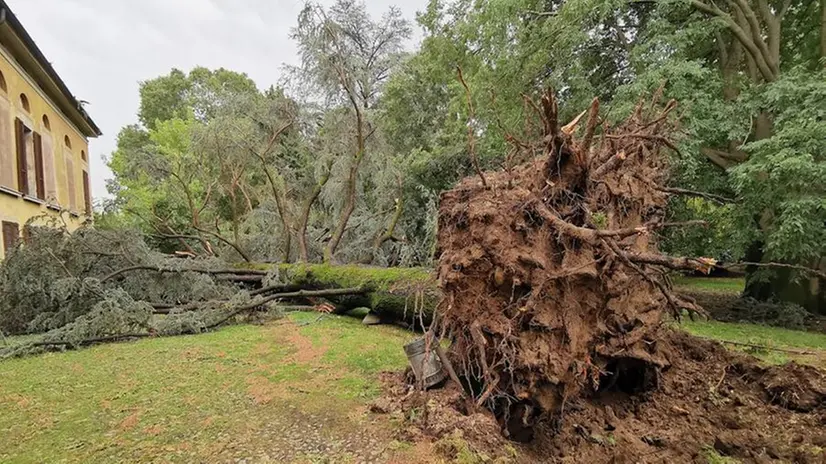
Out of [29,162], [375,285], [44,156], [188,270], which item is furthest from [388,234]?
[44,156]

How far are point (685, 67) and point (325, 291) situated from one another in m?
7.05

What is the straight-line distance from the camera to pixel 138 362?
16.1 feet

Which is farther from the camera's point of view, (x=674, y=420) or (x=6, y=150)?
(x=6, y=150)

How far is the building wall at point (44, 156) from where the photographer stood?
9.52m

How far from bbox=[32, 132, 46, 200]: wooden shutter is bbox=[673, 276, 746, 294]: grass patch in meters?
17.7

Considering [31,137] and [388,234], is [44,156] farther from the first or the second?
[388,234]

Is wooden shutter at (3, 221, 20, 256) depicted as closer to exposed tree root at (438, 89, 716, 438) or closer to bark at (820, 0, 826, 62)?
exposed tree root at (438, 89, 716, 438)

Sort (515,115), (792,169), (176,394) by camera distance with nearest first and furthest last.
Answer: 1. (176,394)
2. (792,169)
3. (515,115)

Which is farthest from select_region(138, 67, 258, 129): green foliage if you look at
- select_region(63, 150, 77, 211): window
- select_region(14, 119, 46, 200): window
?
select_region(14, 119, 46, 200): window

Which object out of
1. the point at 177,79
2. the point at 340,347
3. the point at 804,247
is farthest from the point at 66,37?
the point at 804,247

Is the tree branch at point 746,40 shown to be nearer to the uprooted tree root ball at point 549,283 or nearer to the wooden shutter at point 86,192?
the uprooted tree root ball at point 549,283

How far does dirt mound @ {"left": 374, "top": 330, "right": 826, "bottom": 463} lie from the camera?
3018 millimetres

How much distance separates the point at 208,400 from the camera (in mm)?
3703

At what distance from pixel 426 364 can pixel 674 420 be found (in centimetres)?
221
